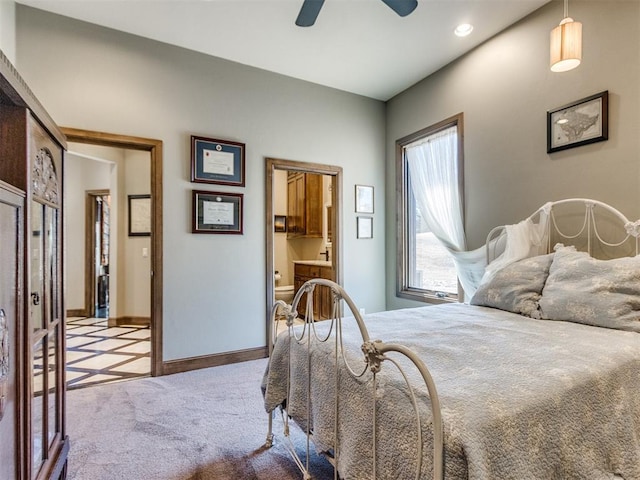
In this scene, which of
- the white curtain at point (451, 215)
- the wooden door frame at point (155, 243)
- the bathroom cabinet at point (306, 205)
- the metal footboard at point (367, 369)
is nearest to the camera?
the metal footboard at point (367, 369)

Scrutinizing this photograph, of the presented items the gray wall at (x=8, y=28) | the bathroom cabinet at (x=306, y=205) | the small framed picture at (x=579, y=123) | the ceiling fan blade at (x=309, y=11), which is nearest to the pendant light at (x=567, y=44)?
the small framed picture at (x=579, y=123)

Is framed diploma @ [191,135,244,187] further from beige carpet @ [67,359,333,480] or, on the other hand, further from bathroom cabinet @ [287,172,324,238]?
bathroom cabinet @ [287,172,324,238]

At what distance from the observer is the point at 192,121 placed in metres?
3.19

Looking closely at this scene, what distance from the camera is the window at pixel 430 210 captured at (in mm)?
3359

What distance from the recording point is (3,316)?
956 millimetres

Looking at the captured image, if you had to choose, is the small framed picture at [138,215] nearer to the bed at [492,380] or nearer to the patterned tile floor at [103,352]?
the patterned tile floor at [103,352]

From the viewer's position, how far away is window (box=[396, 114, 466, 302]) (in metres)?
3.36

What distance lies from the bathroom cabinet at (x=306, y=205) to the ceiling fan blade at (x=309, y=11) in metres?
3.11

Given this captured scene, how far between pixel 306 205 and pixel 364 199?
1734 mm

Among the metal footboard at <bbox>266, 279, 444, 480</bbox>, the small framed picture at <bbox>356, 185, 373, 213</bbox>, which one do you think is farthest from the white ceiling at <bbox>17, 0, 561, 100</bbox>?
the metal footboard at <bbox>266, 279, 444, 480</bbox>

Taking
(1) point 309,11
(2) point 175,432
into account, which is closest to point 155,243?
(2) point 175,432

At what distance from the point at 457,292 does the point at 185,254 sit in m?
2.75

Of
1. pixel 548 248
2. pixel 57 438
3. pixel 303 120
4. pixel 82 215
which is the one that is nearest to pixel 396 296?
pixel 548 248

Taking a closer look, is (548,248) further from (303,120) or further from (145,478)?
(145,478)
